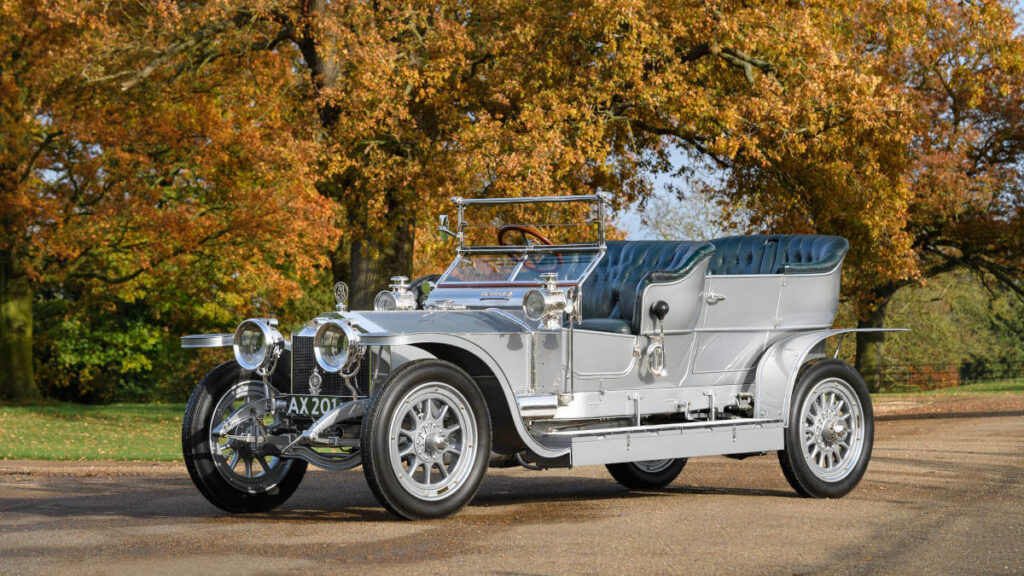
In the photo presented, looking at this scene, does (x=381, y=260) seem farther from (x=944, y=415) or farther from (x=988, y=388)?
(x=988, y=388)

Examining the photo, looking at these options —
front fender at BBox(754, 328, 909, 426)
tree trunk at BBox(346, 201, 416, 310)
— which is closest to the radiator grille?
front fender at BBox(754, 328, 909, 426)

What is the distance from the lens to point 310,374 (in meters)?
8.00

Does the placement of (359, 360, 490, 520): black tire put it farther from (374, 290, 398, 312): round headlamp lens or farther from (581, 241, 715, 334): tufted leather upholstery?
(374, 290, 398, 312): round headlamp lens

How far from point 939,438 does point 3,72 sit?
68.1ft

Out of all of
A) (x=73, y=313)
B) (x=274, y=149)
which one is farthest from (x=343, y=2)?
(x=73, y=313)

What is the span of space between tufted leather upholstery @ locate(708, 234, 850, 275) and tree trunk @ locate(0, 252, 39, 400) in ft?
73.0

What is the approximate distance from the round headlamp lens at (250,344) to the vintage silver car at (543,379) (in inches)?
0.5

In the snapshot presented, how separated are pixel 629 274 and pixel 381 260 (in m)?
13.2

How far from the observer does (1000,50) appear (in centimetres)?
2117

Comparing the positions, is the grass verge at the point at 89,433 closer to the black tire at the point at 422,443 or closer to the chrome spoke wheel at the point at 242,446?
the chrome spoke wheel at the point at 242,446

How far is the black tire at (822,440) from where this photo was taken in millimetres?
8969

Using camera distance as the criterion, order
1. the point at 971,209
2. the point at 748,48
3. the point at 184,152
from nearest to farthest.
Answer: the point at 748,48
the point at 184,152
the point at 971,209

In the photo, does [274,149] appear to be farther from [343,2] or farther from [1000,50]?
[1000,50]

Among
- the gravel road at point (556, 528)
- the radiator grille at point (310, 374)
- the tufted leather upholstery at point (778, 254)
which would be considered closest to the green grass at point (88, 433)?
the gravel road at point (556, 528)
